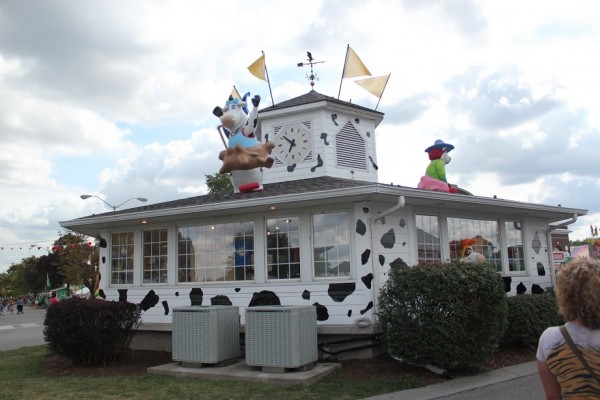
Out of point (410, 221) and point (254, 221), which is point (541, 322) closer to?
point (410, 221)

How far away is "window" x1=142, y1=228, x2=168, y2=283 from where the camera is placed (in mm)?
11414

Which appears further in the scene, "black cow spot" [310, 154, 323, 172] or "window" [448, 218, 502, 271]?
"black cow spot" [310, 154, 323, 172]

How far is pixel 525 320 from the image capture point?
392 inches

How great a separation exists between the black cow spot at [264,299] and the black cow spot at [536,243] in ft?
21.1

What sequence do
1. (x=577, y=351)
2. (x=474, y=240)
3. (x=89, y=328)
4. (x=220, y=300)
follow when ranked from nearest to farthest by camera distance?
(x=577, y=351) < (x=89, y=328) < (x=220, y=300) < (x=474, y=240)

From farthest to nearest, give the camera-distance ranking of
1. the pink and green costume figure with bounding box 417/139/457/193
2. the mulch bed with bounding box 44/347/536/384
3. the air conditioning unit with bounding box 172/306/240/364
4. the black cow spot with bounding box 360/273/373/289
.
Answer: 1. the pink and green costume figure with bounding box 417/139/457/193
2. the black cow spot with bounding box 360/273/373/289
3. the air conditioning unit with bounding box 172/306/240/364
4. the mulch bed with bounding box 44/347/536/384

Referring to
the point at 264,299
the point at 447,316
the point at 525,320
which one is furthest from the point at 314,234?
the point at 525,320

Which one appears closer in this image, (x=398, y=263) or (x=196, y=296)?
(x=398, y=263)

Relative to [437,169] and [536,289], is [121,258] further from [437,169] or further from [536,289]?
[536,289]

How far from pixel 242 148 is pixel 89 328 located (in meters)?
4.72

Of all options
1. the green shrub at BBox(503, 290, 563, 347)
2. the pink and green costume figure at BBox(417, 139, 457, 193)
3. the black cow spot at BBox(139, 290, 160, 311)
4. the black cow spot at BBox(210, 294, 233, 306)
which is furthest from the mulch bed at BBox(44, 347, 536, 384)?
the pink and green costume figure at BBox(417, 139, 457, 193)

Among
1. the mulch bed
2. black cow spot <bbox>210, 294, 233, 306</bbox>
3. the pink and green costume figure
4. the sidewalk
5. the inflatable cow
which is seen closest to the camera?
the sidewalk

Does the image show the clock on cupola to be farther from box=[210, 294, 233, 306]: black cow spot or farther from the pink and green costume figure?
box=[210, 294, 233, 306]: black cow spot

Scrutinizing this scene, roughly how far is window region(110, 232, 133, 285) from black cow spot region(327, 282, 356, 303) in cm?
498
